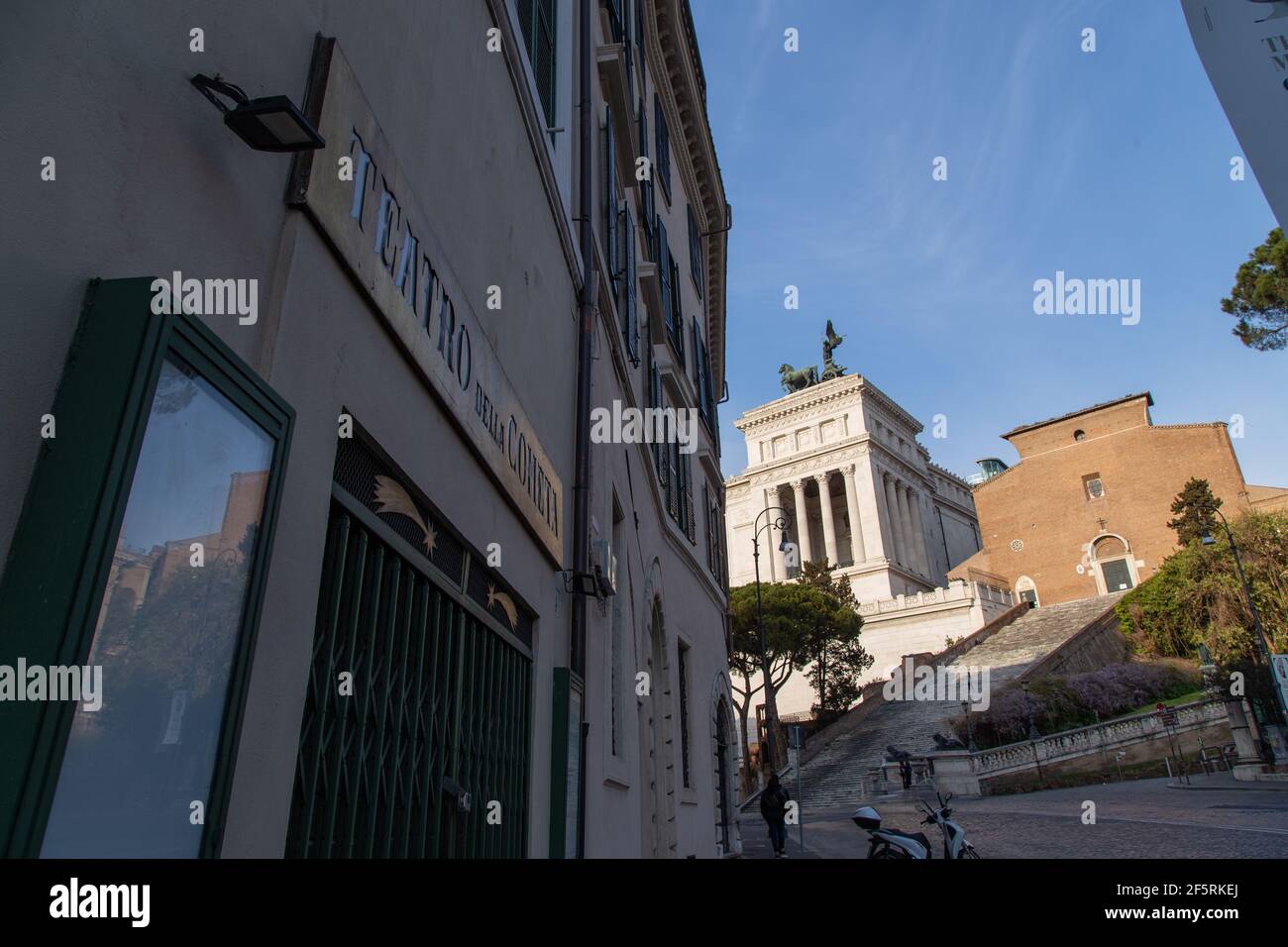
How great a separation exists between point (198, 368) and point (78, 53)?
26.3 inches

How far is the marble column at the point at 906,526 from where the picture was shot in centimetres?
6494

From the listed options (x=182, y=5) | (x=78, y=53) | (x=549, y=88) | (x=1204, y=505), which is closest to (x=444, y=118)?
(x=182, y=5)

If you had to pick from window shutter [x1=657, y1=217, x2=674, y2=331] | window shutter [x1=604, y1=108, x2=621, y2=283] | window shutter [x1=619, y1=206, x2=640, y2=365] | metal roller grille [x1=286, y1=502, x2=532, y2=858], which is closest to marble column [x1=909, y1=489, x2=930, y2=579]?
window shutter [x1=657, y1=217, x2=674, y2=331]

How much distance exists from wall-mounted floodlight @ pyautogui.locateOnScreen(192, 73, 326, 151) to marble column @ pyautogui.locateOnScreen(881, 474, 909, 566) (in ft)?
211

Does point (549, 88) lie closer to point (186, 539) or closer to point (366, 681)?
point (366, 681)

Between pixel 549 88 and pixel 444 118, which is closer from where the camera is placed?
pixel 444 118

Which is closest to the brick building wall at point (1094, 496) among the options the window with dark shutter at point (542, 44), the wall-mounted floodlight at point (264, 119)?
the window with dark shutter at point (542, 44)

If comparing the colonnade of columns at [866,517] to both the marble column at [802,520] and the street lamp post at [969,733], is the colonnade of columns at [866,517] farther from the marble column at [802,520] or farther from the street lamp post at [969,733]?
the street lamp post at [969,733]

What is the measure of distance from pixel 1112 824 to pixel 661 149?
1412cm

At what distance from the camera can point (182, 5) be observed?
2.04 meters

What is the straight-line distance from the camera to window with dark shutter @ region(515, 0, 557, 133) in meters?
6.11

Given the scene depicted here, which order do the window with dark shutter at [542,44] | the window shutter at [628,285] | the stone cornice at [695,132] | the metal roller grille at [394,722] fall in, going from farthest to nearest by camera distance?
the stone cornice at [695,132] → the window shutter at [628,285] → the window with dark shutter at [542,44] → the metal roller grille at [394,722]

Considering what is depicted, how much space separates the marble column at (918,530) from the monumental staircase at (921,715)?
58.9ft

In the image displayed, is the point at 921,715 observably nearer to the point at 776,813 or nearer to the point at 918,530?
the point at 776,813
